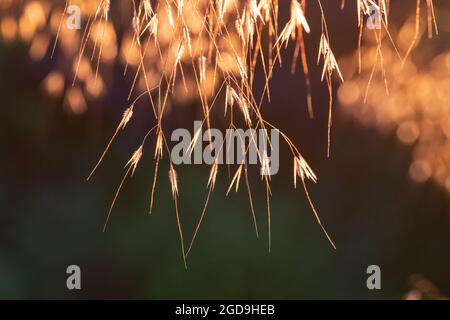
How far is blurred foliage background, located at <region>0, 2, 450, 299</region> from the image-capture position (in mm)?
2215

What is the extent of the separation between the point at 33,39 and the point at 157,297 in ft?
3.46

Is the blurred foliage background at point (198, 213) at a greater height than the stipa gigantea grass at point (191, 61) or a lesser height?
lesser

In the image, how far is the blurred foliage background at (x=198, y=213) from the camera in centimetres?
221

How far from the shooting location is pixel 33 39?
2.22m

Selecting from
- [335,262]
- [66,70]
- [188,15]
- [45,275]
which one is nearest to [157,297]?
[45,275]

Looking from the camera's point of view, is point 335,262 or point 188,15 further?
point 335,262

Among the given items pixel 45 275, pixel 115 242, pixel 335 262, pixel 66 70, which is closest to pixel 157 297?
pixel 115 242

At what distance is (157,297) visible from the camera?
2.31 meters

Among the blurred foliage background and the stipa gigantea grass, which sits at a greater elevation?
the stipa gigantea grass

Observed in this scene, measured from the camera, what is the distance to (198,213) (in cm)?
226

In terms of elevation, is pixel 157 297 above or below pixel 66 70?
below

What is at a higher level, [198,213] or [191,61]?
[191,61]
